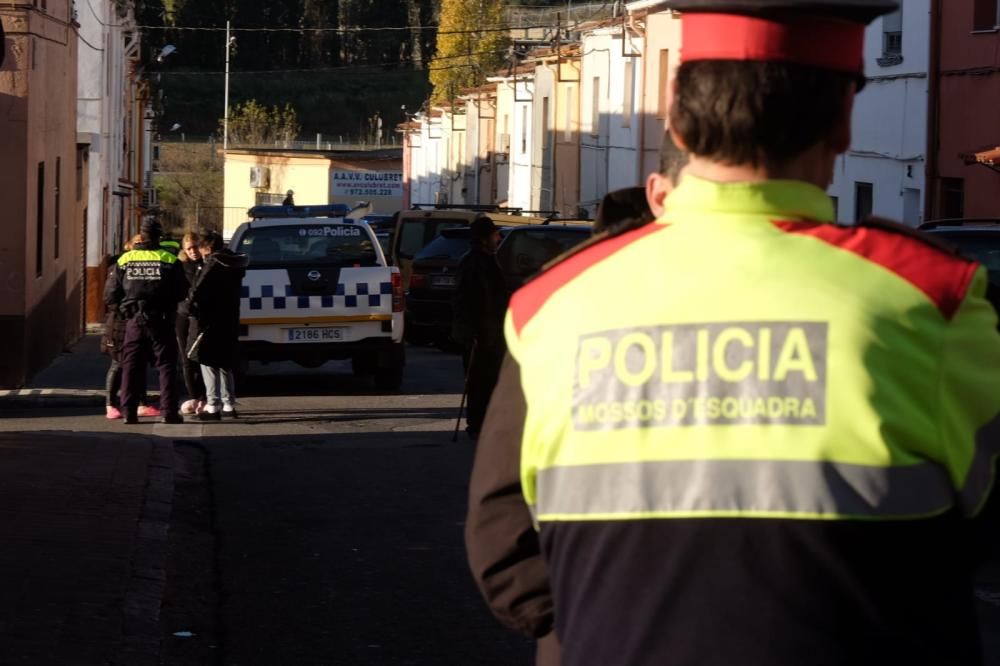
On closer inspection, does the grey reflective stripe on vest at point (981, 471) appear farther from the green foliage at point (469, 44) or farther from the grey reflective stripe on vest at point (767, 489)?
the green foliage at point (469, 44)

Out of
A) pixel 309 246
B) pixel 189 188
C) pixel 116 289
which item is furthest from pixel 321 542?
pixel 189 188

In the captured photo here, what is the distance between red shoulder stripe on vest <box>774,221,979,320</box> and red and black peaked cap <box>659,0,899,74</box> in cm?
21

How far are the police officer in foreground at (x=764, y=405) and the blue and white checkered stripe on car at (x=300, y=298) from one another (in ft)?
47.8

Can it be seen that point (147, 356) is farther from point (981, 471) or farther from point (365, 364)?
point (981, 471)

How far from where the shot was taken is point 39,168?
19.2 m

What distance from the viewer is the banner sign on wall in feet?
266

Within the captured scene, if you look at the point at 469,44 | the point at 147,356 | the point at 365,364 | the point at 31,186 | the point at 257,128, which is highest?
the point at 469,44

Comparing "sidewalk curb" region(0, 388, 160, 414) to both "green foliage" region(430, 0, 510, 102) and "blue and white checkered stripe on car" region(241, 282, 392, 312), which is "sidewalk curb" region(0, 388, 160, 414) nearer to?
"blue and white checkered stripe on car" region(241, 282, 392, 312)

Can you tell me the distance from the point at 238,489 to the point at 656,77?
26.7 m

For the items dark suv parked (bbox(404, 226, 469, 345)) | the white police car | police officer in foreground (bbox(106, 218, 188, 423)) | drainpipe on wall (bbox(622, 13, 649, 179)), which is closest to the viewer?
police officer in foreground (bbox(106, 218, 188, 423))

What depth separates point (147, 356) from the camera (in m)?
14.2

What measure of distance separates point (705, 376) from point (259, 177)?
262 feet

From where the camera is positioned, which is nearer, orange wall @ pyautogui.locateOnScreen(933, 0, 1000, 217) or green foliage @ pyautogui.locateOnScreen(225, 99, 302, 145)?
orange wall @ pyautogui.locateOnScreen(933, 0, 1000, 217)

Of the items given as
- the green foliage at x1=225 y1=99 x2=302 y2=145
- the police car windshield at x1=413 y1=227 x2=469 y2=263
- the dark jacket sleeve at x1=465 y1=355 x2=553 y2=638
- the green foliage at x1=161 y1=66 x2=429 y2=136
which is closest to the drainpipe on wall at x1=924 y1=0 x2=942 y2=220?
the police car windshield at x1=413 y1=227 x2=469 y2=263
